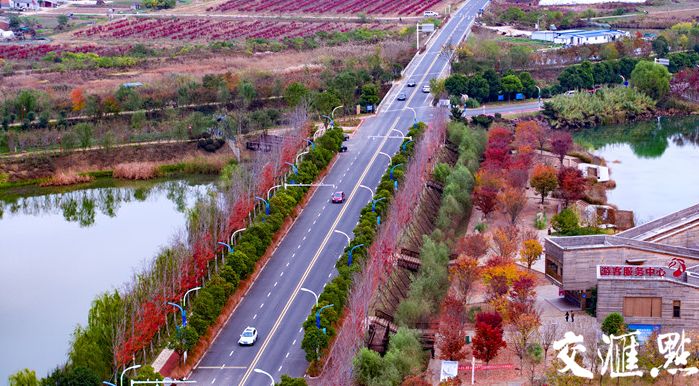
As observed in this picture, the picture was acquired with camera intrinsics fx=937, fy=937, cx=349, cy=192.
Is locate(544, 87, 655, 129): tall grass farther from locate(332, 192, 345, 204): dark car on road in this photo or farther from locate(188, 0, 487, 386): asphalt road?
locate(332, 192, 345, 204): dark car on road

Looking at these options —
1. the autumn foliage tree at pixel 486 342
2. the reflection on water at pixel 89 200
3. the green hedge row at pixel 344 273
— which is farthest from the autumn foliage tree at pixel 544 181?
the reflection on water at pixel 89 200

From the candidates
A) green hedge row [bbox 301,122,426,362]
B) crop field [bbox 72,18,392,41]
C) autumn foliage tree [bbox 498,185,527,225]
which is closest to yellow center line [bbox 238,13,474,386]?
green hedge row [bbox 301,122,426,362]

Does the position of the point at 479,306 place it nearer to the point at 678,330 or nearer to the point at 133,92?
the point at 678,330

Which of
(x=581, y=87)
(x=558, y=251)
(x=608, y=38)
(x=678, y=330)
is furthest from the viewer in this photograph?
(x=608, y=38)

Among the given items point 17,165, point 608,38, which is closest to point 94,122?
point 17,165

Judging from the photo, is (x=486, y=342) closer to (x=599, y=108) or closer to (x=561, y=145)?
(x=561, y=145)

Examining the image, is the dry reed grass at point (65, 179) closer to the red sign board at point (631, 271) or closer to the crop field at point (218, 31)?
the red sign board at point (631, 271)

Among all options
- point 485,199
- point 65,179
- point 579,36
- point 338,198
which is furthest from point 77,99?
point 579,36
